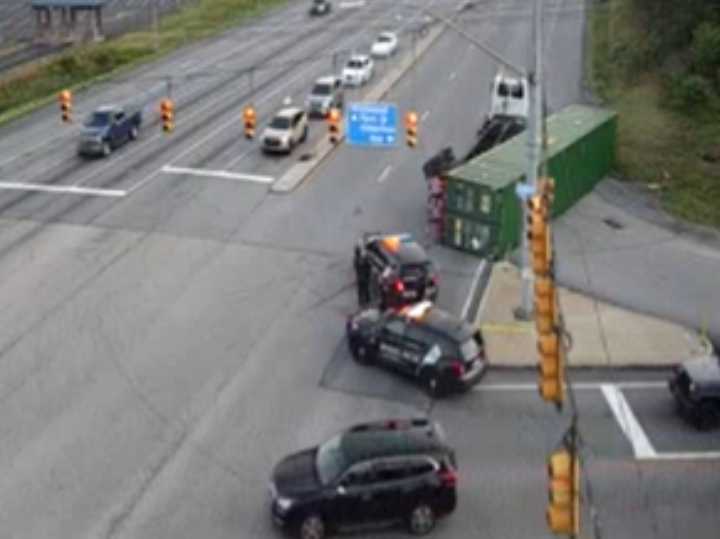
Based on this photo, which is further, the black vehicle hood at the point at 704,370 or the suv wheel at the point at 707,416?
Answer: the black vehicle hood at the point at 704,370

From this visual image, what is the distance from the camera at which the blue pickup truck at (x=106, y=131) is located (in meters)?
49.4

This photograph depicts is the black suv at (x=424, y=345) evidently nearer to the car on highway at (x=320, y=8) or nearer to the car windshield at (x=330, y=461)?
the car windshield at (x=330, y=461)

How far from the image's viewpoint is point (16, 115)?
193 feet

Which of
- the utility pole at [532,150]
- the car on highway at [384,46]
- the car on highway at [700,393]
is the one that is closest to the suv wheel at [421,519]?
the utility pole at [532,150]

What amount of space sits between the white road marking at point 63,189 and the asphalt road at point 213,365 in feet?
1.47

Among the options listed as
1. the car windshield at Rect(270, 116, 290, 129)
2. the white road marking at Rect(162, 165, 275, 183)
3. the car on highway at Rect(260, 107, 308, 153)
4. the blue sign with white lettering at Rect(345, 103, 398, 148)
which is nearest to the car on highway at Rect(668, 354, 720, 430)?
the blue sign with white lettering at Rect(345, 103, 398, 148)

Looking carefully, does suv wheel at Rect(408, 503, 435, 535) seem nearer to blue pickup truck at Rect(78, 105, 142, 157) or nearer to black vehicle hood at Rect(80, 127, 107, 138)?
blue pickup truck at Rect(78, 105, 142, 157)

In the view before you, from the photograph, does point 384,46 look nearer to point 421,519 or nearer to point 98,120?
point 98,120

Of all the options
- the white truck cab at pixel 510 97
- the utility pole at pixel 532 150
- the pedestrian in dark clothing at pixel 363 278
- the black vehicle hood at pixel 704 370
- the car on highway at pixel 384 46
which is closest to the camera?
the black vehicle hood at pixel 704 370

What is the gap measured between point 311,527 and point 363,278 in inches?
503

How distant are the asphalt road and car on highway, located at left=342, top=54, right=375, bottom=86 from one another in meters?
11.1

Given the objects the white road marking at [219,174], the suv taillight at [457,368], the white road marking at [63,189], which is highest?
the suv taillight at [457,368]

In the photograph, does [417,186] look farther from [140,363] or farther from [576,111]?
[140,363]

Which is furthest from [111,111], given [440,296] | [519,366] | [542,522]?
[542,522]
